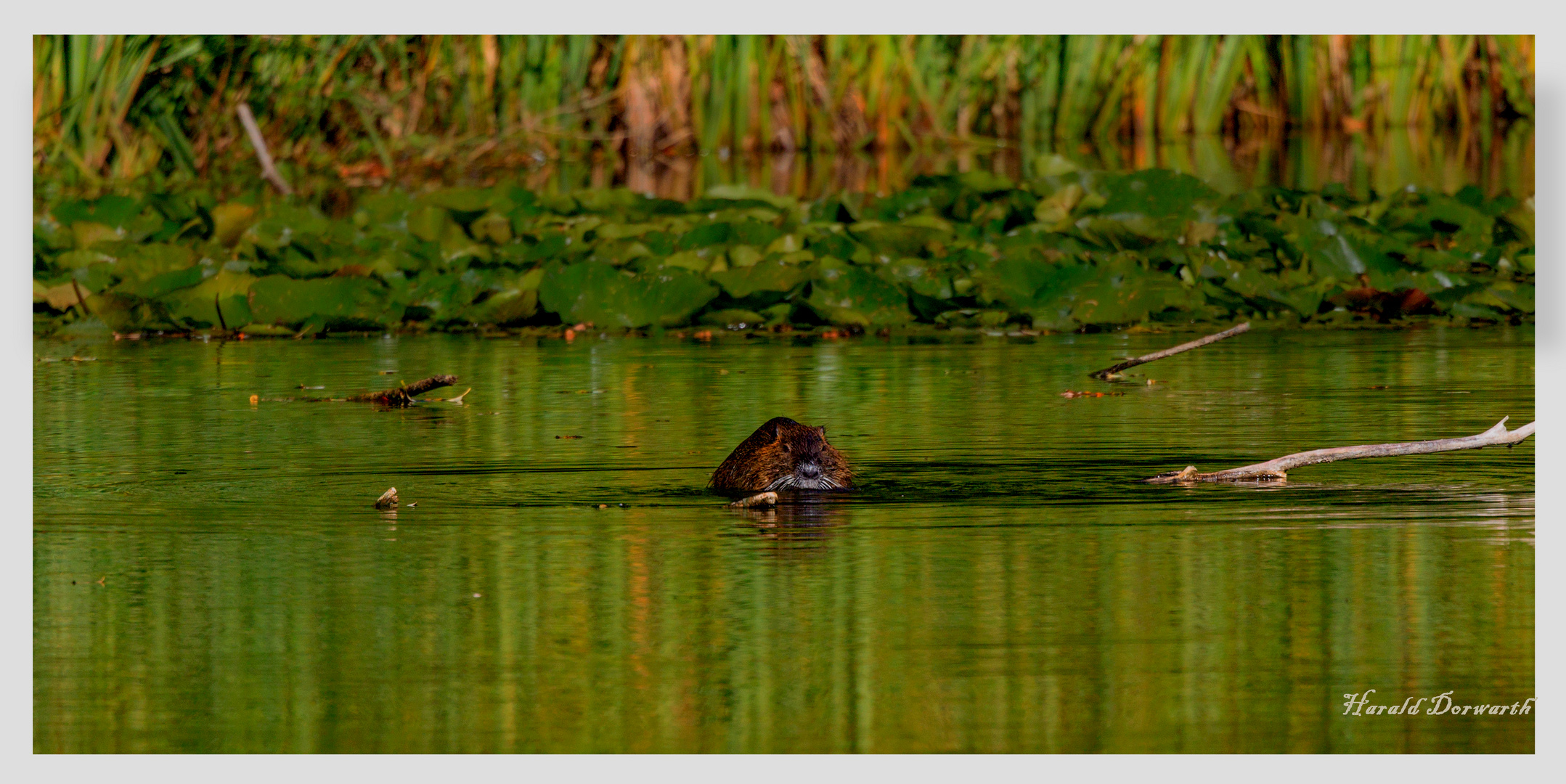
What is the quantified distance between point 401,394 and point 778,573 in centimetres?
320

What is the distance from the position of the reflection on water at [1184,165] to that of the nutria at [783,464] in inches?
328

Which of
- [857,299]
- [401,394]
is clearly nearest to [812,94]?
[857,299]

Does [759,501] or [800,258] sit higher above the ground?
[800,258]

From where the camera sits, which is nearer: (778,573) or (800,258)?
(778,573)

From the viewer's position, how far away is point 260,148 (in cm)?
1405

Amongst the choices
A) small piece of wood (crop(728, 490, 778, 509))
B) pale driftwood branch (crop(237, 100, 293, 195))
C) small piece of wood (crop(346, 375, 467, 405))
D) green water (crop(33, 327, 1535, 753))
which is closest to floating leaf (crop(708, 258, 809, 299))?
green water (crop(33, 327, 1535, 753))

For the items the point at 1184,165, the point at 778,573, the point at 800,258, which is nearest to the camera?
the point at 778,573

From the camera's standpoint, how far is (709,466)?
6449mm

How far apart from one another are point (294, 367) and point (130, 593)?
419 cm

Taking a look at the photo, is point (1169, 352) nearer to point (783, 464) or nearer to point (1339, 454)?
point (1339, 454)

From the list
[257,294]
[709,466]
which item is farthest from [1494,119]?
[709,466]

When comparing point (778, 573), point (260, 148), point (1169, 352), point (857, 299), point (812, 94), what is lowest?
point (778, 573)

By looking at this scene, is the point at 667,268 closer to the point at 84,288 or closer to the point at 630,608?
the point at 84,288

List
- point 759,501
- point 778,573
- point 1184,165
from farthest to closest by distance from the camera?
point 1184,165, point 759,501, point 778,573
